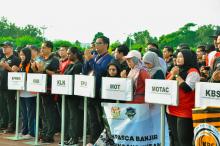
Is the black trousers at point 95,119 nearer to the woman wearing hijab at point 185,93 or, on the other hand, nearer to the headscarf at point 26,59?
the woman wearing hijab at point 185,93

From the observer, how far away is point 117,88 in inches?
302

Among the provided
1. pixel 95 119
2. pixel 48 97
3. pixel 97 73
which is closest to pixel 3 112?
pixel 48 97

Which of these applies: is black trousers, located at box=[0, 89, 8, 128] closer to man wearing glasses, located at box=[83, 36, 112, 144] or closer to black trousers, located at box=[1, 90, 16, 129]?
black trousers, located at box=[1, 90, 16, 129]

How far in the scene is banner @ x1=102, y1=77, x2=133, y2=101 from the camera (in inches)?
295

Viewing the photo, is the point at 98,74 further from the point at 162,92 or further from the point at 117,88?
the point at 162,92

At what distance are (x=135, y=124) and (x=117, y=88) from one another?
726 mm

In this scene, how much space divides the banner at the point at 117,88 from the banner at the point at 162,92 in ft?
1.73

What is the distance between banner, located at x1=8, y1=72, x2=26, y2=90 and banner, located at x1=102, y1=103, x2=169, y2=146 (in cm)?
318

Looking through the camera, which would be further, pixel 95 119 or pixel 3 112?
pixel 3 112

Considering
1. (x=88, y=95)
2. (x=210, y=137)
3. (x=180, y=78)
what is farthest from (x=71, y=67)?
(x=210, y=137)

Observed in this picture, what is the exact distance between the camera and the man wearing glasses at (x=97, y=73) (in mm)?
8539

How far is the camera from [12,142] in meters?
10.1

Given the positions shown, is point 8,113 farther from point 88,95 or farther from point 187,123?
point 187,123

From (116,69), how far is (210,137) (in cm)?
266
